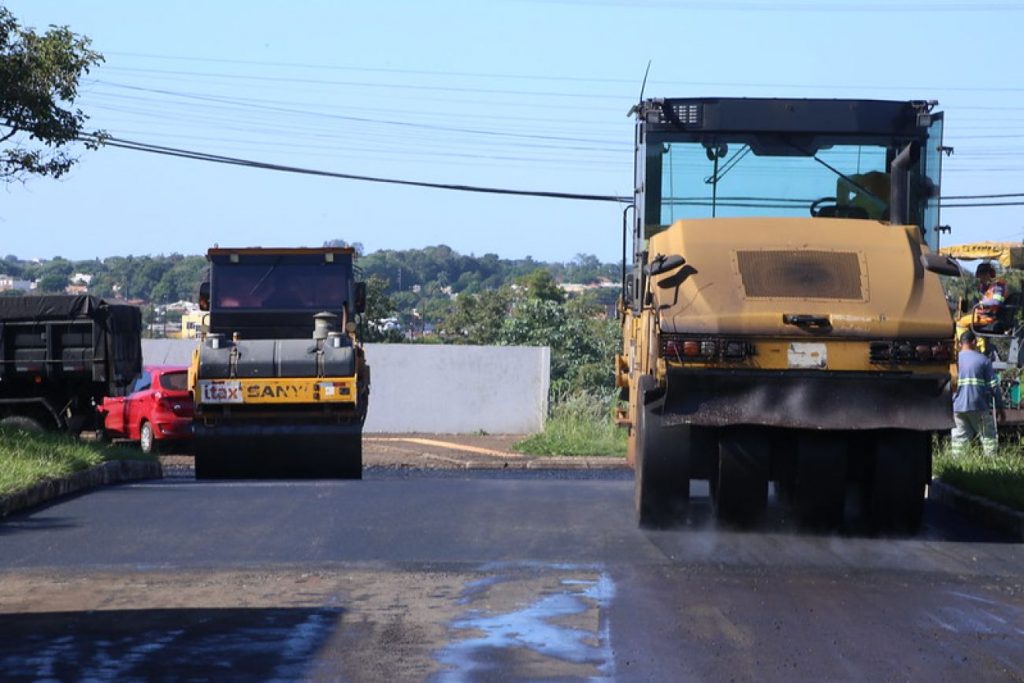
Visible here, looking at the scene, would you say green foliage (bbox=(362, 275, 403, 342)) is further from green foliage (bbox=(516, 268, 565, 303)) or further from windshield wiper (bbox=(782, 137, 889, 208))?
windshield wiper (bbox=(782, 137, 889, 208))

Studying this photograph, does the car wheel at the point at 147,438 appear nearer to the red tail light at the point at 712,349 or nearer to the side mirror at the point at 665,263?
the side mirror at the point at 665,263

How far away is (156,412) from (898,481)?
50.9 ft

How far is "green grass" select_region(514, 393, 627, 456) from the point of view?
2519 cm

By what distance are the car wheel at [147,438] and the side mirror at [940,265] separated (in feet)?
51.9

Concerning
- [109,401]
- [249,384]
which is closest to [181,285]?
[109,401]

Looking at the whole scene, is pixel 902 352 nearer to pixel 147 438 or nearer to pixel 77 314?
pixel 77 314

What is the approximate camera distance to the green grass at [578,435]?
82.6ft

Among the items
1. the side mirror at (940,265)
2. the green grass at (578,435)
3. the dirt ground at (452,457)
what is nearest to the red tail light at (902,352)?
the side mirror at (940,265)

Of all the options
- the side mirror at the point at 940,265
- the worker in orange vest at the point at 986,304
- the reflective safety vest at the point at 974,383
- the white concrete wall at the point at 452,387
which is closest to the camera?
the side mirror at the point at 940,265

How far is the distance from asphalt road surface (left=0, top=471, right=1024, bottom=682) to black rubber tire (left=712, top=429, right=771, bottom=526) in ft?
0.61

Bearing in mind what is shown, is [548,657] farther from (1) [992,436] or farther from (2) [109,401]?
(2) [109,401]

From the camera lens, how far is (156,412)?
23688mm

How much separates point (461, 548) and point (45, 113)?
8.11 meters

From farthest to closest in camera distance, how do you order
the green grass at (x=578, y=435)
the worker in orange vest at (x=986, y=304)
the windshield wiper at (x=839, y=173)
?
the green grass at (x=578, y=435), the worker in orange vest at (x=986, y=304), the windshield wiper at (x=839, y=173)
